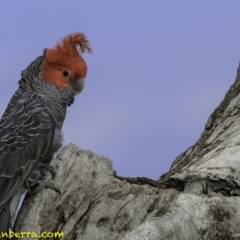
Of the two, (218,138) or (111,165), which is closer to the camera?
(111,165)

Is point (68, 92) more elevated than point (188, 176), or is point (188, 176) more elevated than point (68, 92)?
point (68, 92)

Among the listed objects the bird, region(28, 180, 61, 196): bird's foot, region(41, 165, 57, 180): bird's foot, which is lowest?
region(28, 180, 61, 196): bird's foot

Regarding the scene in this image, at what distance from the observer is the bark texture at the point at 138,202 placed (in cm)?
654

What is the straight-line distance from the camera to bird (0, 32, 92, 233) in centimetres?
758

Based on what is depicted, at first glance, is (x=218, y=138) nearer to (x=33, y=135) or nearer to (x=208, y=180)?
(x=208, y=180)

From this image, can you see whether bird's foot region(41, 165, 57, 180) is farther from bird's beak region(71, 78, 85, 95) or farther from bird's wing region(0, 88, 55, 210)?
bird's beak region(71, 78, 85, 95)

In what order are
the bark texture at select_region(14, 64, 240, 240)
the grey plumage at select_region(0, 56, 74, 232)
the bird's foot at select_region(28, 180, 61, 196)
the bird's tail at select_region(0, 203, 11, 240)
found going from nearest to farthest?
the bark texture at select_region(14, 64, 240, 240) < the bird's tail at select_region(0, 203, 11, 240) < the bird's foot at select_region(28, 180, 61, 196) < the grey plumage at select_region(0, 56, 74, 232)

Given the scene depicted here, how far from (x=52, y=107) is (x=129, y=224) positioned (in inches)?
94.3

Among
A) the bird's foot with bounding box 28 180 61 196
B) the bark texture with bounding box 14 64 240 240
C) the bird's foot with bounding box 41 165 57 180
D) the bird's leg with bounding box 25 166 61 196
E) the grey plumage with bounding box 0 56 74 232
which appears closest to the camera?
the bark texture with bounding box 14 64 240 240

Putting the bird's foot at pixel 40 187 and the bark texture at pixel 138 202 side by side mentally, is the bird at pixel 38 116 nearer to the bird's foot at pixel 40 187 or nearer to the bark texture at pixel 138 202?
the bird's foot at pixel 40 187

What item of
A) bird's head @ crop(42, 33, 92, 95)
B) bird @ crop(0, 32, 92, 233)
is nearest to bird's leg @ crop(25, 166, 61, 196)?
bird @ crop(0, 32, 92, 233)

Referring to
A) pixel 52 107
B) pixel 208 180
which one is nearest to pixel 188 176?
pixel 208 180

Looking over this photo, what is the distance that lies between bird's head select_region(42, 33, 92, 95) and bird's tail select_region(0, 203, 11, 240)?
200 cm

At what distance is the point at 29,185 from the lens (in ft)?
24.9
